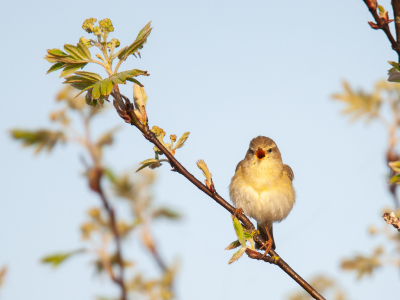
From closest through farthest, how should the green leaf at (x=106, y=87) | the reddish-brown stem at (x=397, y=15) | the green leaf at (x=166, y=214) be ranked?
the reddish-brown stem at (x=397, y=15), the green leaf at (x=106, y=87), the green leaf at (x=166, y=214)

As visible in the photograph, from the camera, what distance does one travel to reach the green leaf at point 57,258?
5.57m

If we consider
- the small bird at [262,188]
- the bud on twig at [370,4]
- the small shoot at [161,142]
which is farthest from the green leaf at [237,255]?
the small bird at [262,188]

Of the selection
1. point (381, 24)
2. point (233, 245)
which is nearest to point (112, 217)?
point (233, 245)

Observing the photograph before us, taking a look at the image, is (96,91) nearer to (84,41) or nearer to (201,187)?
(84,41)

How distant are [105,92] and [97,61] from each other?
0.89 ft

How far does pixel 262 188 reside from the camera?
5.15 m

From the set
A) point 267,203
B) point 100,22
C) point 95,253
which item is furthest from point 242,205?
point 100,22

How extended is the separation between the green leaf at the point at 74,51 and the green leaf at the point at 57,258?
375cm

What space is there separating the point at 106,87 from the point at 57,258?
13.0ft

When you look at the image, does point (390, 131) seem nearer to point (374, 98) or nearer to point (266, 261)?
point (374, 98)

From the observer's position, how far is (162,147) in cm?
244

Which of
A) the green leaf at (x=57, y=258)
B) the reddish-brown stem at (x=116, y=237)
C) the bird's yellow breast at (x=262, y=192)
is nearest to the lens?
the reddish-brown stem at (x=116, y=237)

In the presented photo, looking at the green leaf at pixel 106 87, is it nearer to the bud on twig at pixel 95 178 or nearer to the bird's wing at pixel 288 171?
the bud on twig at pixel 95 178

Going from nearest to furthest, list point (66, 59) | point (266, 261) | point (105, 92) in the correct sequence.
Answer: point (105, 92), point (66, 59), point (266, 261)
